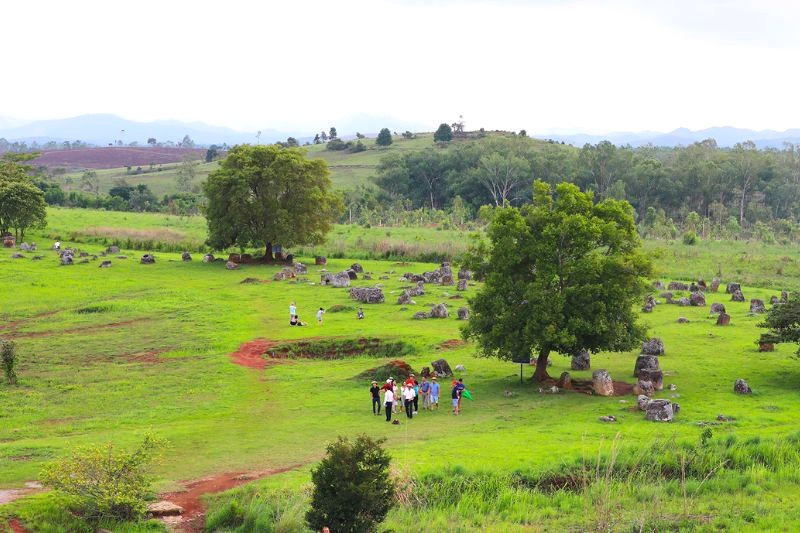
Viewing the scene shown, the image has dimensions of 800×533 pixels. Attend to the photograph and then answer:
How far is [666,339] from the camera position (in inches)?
1630

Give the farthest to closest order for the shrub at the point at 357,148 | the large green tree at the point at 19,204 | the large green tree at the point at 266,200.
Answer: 1. the shrub at the point at 357,148
2. the large green tree at the point at 19,204
3. the large green tree at the point at 266,200

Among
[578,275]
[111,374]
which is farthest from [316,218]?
[578,275]

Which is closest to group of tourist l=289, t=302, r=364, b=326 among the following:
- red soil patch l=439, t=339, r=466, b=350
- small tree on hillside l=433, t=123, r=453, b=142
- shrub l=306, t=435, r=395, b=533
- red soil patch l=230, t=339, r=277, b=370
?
red soil patch l=230, t=339, r=277, b=370

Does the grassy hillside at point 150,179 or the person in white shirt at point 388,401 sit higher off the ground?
the grassy hillside at point 150,179

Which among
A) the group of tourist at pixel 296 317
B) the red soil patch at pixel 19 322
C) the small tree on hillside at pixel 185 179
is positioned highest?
the small tree on hillside at pixel 185 179

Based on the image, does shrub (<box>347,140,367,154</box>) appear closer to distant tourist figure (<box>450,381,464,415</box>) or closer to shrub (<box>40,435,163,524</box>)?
distant tourist figure (<box>450,381,464,415</box>)

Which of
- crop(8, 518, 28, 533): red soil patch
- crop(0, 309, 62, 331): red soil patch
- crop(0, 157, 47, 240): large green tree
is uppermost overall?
crop(0, 157, 47, 240): large green tree

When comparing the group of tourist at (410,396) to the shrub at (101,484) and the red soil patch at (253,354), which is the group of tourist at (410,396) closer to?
the red soil patch at (253,354)

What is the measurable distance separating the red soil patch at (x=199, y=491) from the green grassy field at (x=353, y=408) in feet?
1.58

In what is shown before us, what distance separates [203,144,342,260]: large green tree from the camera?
69.6 meters

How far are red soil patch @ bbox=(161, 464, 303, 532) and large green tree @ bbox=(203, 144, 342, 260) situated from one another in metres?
47.7

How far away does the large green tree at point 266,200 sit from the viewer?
6956 centimetres

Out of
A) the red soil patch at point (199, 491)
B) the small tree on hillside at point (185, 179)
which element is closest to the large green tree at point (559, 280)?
the red soil patch at point (199, 491)

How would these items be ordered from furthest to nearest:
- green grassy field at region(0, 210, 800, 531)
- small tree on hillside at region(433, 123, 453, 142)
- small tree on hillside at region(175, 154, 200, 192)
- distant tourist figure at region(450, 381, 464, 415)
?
small tree on hillside at region(433, 123, 453, 142)
small tree on hillside at region(175, 154, 200, 192)
distant tourist figure at region(450, 381, 464, 415)
green grassy field at region(0, 210, 800, 531)
